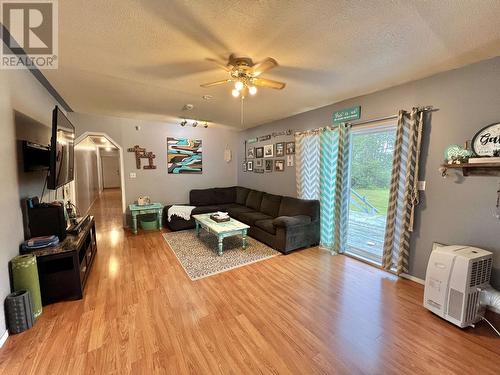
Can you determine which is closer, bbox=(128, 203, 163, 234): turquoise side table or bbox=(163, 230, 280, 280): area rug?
bbox=(163, 230, 280, 280): area rug

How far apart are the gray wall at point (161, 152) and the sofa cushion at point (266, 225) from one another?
241 centimetres

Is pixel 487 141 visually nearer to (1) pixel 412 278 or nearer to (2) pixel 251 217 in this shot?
(1) pixel 412 278

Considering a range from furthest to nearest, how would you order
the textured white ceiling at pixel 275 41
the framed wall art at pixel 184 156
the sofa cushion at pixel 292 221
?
the framed wall art at pixel 184 156 → the sofa cushion at pixel 292 221 → the textured white ceiling at pixel 275 41

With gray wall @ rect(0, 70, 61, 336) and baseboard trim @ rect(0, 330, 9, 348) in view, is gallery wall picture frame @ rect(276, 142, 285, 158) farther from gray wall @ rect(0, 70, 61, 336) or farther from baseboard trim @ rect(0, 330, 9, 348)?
baseboard trim @ rect(0, 330, 9, 348)

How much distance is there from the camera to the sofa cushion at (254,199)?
5081 mm

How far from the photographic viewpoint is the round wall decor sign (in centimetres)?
200

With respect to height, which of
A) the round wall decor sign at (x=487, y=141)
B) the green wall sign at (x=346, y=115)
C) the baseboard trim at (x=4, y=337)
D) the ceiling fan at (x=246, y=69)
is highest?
the ceiling fan at (x=246, y=69)

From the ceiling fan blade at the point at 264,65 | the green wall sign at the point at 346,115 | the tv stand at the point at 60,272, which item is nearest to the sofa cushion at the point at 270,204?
the green wall sign at the point at 346,115

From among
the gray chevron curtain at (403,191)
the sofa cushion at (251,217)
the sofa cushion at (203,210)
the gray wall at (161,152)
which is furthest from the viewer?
the sofa cushion at (203,210)

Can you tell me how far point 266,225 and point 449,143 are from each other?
2.71 metres

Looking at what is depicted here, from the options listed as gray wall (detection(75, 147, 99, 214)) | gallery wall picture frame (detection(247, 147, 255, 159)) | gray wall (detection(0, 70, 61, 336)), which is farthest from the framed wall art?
gray wall (detection(0, 70, 61, 336))

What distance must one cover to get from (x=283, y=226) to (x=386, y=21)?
272 centimetres

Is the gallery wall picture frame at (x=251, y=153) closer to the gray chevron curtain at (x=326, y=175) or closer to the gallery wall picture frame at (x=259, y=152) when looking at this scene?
the gallery wall picture frame at (x=259, y=152)

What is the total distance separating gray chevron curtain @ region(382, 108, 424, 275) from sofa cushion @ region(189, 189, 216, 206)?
4.03 m
